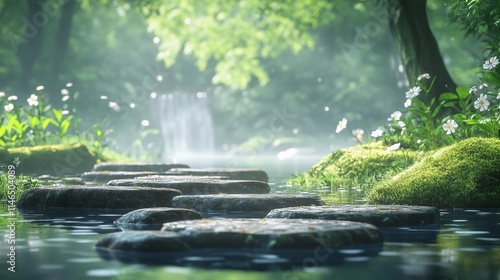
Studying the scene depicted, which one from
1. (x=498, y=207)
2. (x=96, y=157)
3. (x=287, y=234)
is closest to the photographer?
(x=287, y=234)

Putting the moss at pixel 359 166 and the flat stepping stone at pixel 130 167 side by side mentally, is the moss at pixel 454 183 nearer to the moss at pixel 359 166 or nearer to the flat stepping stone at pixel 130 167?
the moss at pixel 359 166

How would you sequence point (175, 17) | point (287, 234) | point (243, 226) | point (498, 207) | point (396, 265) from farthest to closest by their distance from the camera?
point (175, 17) < point (498, 207) < point (243, 226) < point (287, 234) < point (396, 265)

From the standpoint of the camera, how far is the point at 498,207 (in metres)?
10.2

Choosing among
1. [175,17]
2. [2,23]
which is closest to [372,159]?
[175,17]

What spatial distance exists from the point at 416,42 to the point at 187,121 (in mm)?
44572

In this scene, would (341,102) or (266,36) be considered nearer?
(266,36)

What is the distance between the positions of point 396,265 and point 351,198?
6.10 meters

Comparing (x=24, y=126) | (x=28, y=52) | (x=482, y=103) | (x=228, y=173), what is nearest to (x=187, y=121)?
(x=28, y=52)

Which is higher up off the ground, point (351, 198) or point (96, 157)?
point (96, 157)

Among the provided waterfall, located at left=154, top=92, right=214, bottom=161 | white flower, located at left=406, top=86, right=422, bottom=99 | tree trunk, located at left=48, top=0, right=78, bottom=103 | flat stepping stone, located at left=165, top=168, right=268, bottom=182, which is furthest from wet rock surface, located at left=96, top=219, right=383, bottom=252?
waterfall, located at left=154, top=92, right=214, bottom=161

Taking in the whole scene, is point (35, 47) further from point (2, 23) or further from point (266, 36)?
point (266, 36)

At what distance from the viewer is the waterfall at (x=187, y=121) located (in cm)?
6038

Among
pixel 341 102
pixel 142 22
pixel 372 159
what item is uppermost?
pixel 142 22

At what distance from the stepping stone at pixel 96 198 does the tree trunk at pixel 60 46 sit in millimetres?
29201
